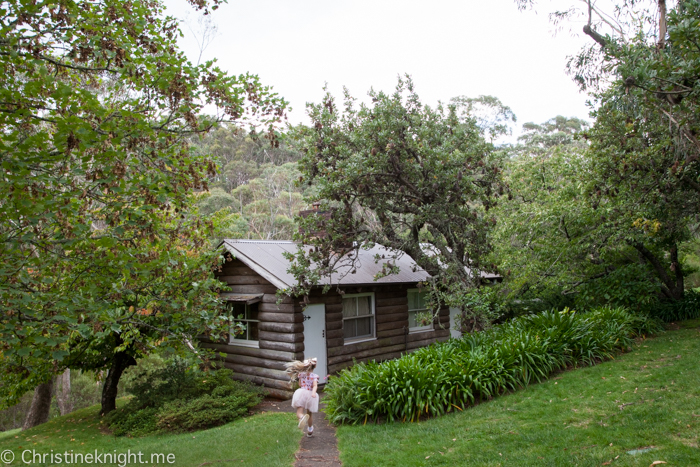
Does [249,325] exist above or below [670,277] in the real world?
below

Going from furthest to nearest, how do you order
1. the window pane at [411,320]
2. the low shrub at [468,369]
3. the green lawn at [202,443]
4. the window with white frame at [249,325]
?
the window pane at [411,320]
the window with white frame at [249,325]
the low shrub at [468,369]
the green lawn at [202,443]

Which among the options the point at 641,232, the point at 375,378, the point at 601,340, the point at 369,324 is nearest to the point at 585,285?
the point at 641,232

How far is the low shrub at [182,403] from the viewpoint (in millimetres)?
9734

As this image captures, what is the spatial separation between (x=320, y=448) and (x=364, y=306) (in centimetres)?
623

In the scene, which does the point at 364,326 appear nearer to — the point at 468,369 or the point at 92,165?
the point at 468,369

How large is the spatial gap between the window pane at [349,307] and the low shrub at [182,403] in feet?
9.90

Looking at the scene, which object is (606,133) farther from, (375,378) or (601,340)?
(375,378)

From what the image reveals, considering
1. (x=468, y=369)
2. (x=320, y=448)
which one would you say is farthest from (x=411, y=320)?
(x=320, y=448)

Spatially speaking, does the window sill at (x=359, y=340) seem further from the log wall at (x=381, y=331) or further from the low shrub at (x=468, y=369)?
the low shrub at (x=468, y=369)

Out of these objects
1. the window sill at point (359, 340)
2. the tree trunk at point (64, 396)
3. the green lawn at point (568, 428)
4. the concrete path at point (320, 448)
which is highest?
the window sill at point (359, 340)

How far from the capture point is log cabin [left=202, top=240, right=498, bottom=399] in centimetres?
1155

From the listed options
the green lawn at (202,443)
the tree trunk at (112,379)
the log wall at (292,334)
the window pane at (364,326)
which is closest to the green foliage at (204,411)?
the green lawn at (202,443)

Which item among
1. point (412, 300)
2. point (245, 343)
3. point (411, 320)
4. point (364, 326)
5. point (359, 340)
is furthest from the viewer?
point (412, 300)

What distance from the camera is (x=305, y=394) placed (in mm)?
8117
